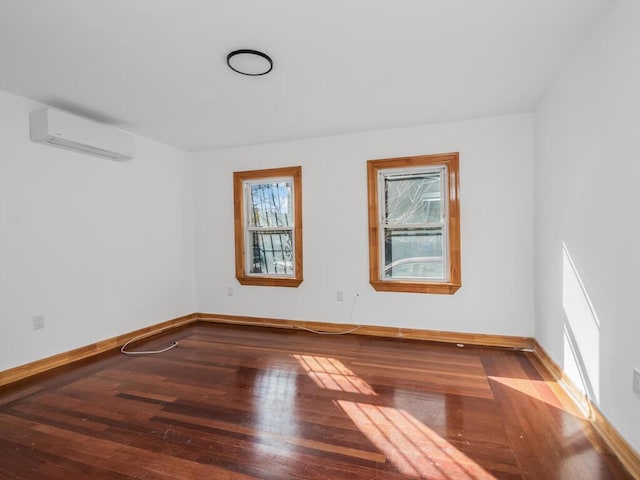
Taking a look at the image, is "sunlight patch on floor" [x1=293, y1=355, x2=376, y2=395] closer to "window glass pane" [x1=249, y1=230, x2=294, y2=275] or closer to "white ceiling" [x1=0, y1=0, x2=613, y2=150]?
"window glass pane" [x1=249, y1=230, x2=294, y2=275]

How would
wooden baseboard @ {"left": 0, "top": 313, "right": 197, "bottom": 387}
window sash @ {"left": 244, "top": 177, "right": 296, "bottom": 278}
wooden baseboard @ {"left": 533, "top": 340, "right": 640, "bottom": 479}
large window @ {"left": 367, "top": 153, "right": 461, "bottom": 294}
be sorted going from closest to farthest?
wooden baseboard @ {"left": 533, "top": 340, "right": 640, "bottom": 479} → wooden baseboard @ {"left": 0, "top": 313, "right": 197, "bottom": 387} → large window @ {"left": 367, "top": 153, "right": 461, "bottom": 294} → window sash @ {"left": 244, "top": 177, "right": 296, "bottom": 278}

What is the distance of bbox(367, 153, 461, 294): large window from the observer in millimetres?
3807

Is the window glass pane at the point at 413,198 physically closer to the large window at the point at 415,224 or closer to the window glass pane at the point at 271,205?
the large window at the point at 415,224

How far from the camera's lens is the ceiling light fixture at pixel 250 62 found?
7.59 feet

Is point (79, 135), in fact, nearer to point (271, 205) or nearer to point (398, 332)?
point (271, 205)

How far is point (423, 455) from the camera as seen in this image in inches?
72.3

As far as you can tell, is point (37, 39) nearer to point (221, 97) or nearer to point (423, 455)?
point (221, 97)

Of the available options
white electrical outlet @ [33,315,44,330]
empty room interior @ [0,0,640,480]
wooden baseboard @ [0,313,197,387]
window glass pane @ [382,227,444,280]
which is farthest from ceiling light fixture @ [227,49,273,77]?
wooden baseboard @ [0,313,197,387]

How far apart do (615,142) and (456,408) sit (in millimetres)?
1872

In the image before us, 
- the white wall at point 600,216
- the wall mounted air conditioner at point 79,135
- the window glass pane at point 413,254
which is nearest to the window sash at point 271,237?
the window glass pane at point 413,254

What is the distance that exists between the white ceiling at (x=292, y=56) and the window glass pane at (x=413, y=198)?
2.27ft

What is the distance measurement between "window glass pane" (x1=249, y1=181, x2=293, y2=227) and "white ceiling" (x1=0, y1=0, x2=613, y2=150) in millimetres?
1160

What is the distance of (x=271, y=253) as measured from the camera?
4723mm

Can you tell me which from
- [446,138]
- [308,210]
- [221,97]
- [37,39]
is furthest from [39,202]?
[446,138]
